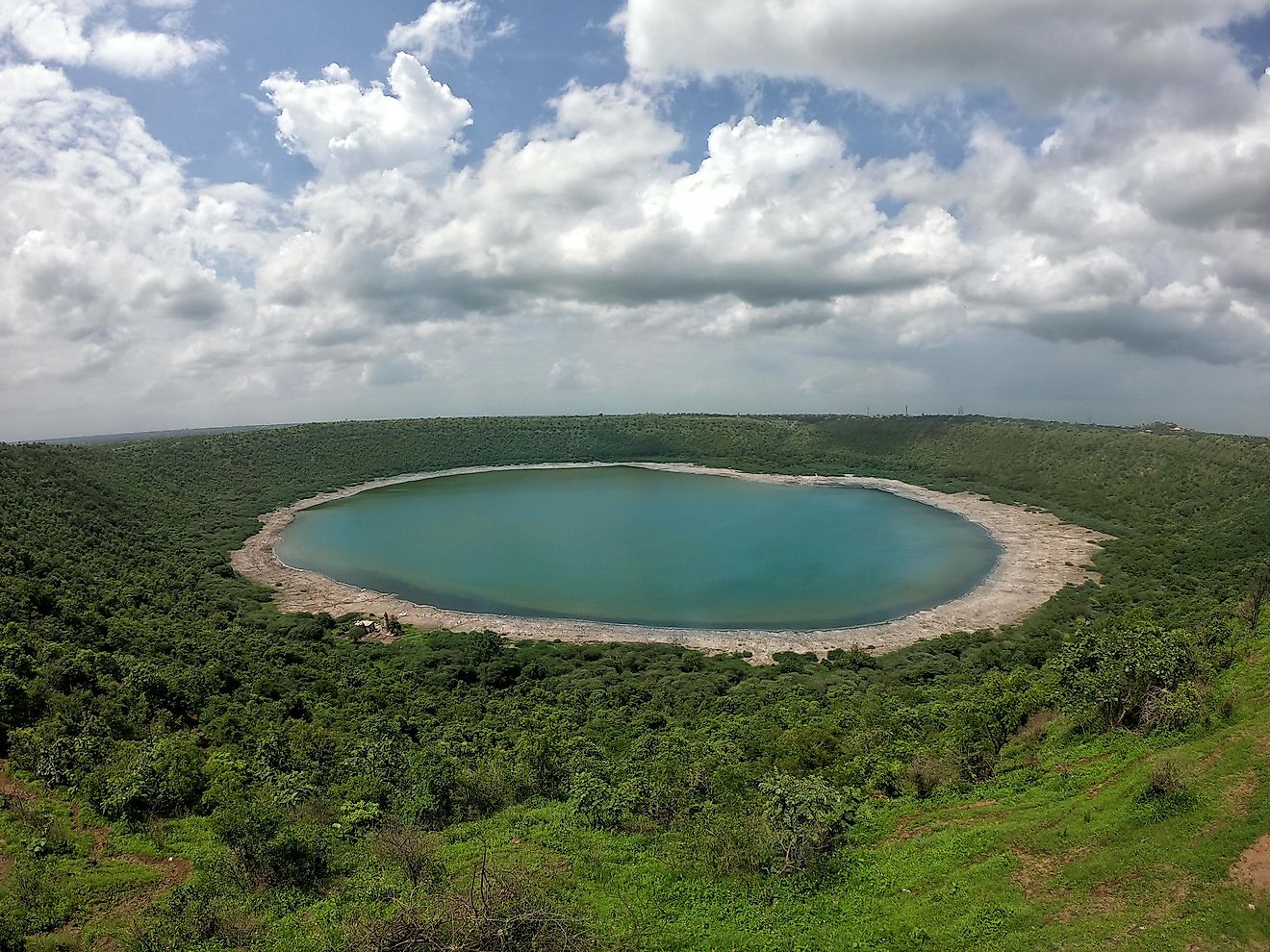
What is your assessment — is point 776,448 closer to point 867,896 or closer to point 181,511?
point 181,511

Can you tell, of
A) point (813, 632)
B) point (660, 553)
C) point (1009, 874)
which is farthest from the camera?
point (660, 553)

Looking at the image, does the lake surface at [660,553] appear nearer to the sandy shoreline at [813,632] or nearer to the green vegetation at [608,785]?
the sandy shoreline at [813,632]

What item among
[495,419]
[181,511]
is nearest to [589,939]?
[181,511]

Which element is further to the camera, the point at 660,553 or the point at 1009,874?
the point at 660,553

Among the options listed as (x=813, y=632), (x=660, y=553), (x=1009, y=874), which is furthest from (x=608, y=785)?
(x=660, y=553)

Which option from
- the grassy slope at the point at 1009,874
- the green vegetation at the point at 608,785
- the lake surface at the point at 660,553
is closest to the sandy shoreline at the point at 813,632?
the lake surface at the point at 660,553

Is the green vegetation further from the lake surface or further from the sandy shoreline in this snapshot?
the lake surface

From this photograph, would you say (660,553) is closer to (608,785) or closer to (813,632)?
(813,632)

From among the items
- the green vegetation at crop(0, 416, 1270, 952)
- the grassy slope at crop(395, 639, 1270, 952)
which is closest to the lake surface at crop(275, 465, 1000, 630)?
the green vegetation at crop(0, 416, 1270, 952)
